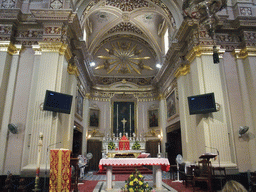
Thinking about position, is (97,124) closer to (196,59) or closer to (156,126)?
(156,126)

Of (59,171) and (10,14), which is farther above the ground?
(10,14)

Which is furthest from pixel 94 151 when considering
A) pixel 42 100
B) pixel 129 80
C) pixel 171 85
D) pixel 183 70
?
pixel 183 70

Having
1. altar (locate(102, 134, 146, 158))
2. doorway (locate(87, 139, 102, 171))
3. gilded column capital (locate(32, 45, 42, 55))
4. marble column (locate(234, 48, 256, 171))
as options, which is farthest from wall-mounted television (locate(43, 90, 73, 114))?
doorway (locate(87, 139, 102, 171))

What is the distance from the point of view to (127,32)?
15.0 m

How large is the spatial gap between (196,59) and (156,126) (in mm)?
7322

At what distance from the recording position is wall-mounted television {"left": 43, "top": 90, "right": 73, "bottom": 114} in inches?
258

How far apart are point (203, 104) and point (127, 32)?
965 centimetres

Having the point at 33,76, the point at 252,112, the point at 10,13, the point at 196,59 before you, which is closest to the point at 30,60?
the point at 33,76

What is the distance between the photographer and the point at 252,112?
750 centimetres

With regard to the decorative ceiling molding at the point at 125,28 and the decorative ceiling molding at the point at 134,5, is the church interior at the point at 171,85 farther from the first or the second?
Result: the decorative ceiling molding at the point at 125,28

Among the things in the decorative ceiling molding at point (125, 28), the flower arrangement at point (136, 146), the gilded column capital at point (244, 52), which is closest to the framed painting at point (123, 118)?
the flower arrangement at point (136, 146)

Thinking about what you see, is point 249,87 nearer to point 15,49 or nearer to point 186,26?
point 186,26

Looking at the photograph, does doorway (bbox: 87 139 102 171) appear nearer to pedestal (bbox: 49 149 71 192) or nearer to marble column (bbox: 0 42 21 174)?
→ marble column (bbox: 0 42 21 174)

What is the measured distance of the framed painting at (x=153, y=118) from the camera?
1440 cm
